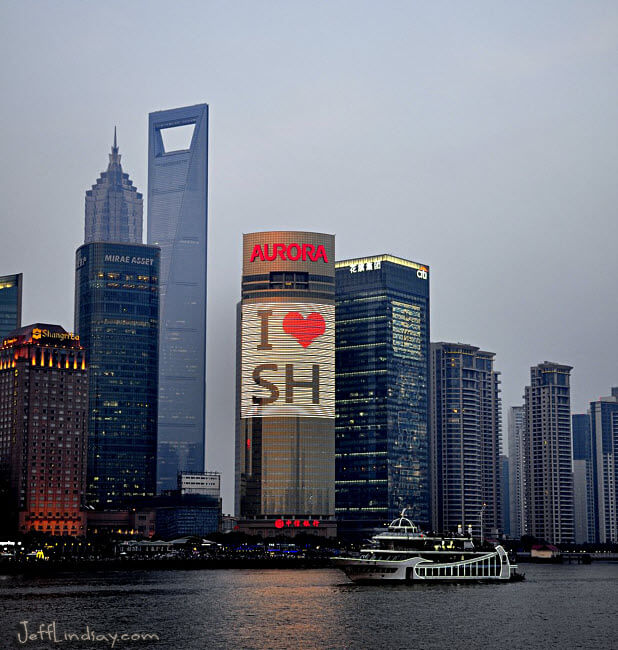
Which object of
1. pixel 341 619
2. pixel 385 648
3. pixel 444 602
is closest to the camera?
pixel 385 648

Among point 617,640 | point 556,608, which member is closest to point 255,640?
point 617,640

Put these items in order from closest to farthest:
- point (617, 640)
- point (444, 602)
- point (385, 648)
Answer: point (385, 648)
point (617, 640)
point (444, 602)

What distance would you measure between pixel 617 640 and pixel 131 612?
73.3 metres

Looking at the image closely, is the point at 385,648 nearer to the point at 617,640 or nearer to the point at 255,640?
the point at 255,640

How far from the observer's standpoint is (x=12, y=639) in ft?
479

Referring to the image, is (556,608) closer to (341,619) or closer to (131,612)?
(341,619)

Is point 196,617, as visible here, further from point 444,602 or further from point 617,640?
point 617,640

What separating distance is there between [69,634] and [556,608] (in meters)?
88.7

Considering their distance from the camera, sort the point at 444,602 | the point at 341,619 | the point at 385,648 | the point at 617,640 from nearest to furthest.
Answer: the point at 385,648 → the point at 617,640 → the point at 341,619 → the point at 444,602

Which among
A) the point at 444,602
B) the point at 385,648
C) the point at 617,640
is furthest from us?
the point at 444,602

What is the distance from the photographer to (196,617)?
176 meters

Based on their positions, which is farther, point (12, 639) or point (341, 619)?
point (341, 619)

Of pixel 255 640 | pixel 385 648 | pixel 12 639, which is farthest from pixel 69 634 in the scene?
pixel 385 648

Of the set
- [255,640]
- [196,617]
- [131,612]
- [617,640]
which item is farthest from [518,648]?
[131,612]
